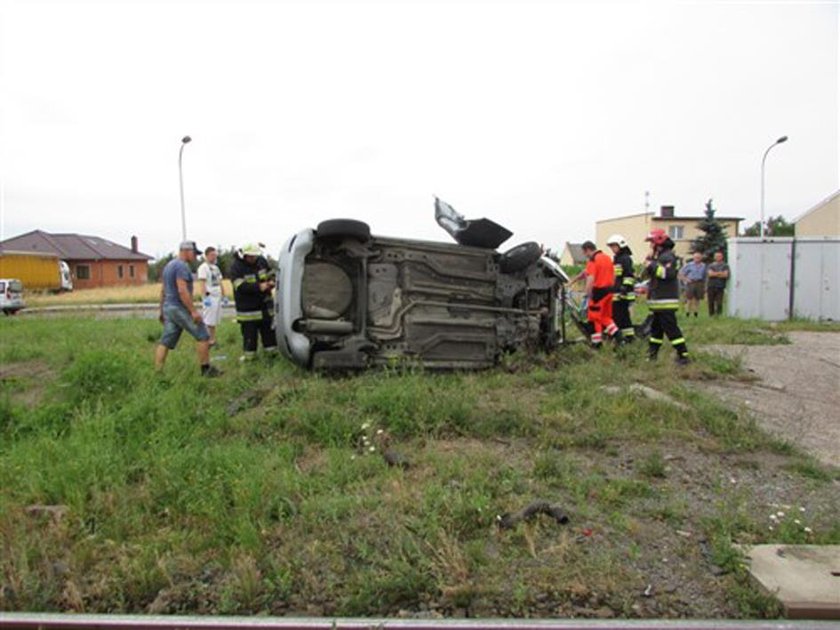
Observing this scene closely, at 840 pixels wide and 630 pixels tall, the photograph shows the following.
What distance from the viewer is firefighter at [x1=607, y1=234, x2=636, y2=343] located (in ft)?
27.7

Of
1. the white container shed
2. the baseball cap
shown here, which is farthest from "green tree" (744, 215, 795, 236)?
the baseball cap

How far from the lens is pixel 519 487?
12.0 feet

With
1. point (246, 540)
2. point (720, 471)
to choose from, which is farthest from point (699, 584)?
point (246, 540)

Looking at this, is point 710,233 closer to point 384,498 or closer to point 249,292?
point 249,292

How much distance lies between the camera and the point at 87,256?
4722 centimetres

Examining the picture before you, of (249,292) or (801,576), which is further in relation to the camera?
(249,292)

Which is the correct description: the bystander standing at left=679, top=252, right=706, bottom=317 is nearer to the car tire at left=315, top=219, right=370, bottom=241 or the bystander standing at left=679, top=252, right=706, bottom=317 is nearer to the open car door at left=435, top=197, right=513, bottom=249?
the open car door at left=435, top=197, right=513, bottom=249

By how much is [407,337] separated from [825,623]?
179 inches

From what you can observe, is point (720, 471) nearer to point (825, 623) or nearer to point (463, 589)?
point (825, 623)

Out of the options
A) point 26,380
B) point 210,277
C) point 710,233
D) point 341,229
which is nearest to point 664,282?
point 341,229

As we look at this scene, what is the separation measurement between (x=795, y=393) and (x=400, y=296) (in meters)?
4.36

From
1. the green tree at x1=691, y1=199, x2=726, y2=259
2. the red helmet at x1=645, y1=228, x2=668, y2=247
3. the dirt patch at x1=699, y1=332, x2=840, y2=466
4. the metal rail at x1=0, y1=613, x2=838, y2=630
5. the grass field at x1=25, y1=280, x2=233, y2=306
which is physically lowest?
the metal rail at x1=0, y1=613, x2=838, y2=630

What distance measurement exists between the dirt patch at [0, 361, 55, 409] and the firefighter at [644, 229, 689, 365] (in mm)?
6854

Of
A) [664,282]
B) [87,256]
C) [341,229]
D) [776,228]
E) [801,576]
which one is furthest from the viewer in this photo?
[776,228]
